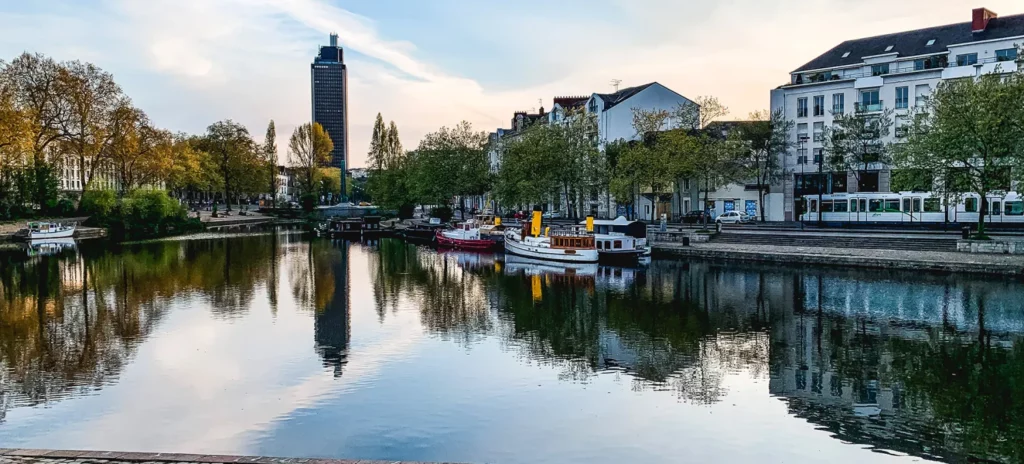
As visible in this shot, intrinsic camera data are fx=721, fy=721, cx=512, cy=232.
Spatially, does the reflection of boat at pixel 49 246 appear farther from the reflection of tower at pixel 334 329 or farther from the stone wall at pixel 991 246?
the stone wall at pixel 991 246

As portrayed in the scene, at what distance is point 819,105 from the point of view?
66.9m

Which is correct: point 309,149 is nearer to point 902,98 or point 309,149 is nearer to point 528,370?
point 902,98

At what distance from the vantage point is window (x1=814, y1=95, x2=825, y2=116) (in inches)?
2623

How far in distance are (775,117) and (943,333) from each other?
158ft

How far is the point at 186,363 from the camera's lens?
20156mm

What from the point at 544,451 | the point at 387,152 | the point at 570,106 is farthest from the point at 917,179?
the point at 387,152

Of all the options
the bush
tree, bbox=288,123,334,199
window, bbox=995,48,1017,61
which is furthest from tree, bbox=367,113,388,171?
window, bbox=995,48,1017,61

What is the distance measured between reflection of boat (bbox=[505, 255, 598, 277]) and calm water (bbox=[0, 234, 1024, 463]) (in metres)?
6.11

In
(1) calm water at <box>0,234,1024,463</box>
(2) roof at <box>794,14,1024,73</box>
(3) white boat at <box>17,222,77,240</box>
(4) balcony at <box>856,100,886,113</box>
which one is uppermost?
(2) roof at <box>794,14,1024,73</box>

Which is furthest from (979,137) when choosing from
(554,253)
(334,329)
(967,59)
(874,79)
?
(334,329)

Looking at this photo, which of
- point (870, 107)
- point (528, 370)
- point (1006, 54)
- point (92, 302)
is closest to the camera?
point (528, 370)

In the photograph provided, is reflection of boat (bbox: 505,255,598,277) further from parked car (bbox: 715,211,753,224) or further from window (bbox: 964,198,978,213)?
window (bbox: 964,198,978,213)

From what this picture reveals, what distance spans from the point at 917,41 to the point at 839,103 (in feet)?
25.7

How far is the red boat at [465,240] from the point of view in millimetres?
60062
